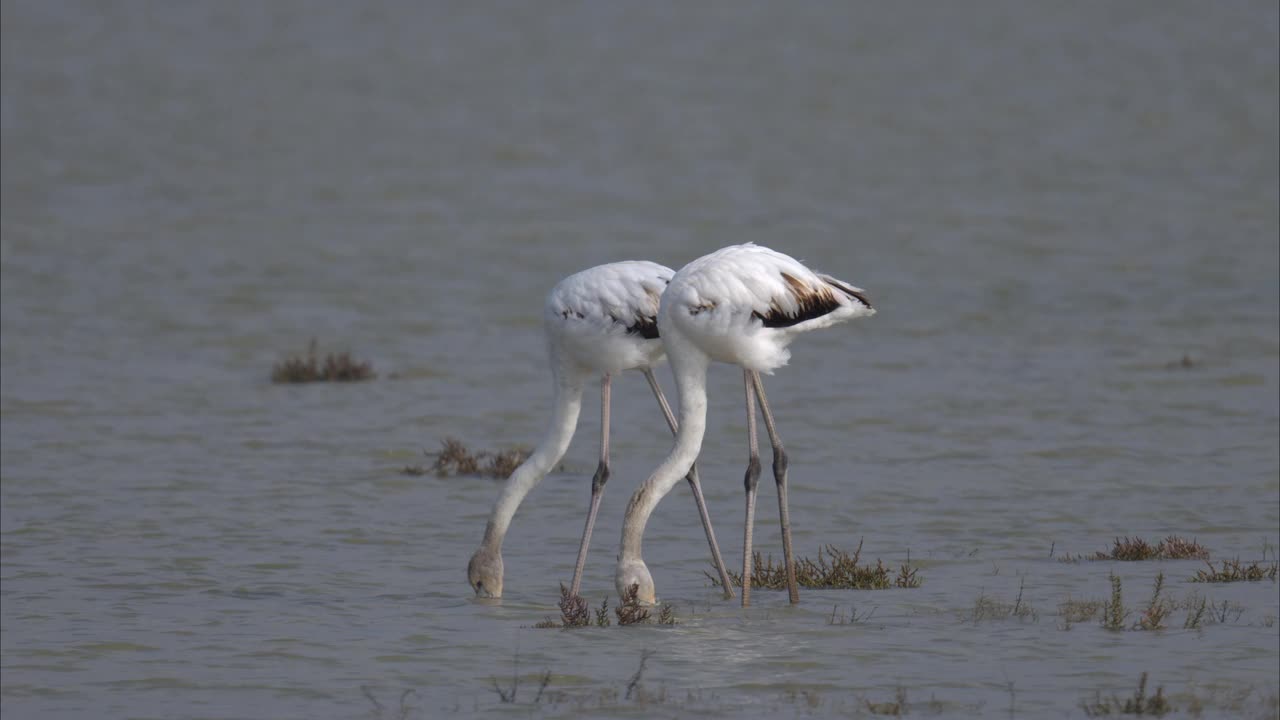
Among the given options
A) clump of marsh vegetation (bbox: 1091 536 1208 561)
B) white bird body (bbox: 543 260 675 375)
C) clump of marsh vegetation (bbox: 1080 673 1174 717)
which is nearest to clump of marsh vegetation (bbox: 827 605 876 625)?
white bird body (bbox: 543 260 675 375)

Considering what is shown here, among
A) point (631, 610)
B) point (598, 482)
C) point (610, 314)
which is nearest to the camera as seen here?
point (631, 610)

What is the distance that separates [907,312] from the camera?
2350 centimetres

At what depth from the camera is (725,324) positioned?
8.84 m

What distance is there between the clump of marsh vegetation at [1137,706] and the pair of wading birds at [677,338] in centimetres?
241

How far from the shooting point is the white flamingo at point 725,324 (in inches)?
349

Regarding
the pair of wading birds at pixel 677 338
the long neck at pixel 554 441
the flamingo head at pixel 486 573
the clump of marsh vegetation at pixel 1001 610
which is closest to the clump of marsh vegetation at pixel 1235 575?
the clump of marsh vegetation at pixel 1001 610

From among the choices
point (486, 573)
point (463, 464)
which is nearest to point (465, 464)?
point (463, 464)

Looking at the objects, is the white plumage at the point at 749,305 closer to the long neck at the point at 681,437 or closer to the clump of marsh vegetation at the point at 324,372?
the long neck at the point at 681,437

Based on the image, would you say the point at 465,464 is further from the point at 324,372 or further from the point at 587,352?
the point at 324,372

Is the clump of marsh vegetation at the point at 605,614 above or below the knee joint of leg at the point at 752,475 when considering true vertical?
below

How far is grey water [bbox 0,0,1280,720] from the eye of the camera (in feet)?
27.4

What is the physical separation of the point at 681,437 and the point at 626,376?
1106cm

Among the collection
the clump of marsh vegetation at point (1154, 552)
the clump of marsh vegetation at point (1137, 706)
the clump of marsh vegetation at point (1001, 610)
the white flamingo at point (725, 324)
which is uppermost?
the white flamingo at point (725, 324)

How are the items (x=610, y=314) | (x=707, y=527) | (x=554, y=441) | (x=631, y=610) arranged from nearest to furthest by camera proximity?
(x=631, y=610) < (x=610, y=314) < (x=707, y=527) < (x=554, y=441)
